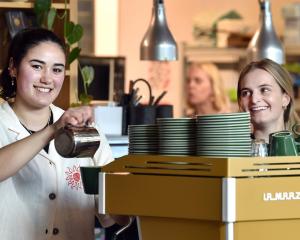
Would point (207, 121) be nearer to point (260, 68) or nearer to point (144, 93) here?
point (260, 68)

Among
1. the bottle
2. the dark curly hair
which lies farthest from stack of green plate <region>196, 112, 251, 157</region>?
the bottle

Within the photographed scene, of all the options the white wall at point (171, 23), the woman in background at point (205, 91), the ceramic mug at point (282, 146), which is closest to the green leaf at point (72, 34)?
A: the ceramic mug at point (282, 146)

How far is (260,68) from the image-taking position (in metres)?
2.75

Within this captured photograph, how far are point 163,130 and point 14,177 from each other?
0.61 metres

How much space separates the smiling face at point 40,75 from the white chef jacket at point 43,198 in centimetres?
8

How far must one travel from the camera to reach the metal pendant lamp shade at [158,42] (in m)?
4.50

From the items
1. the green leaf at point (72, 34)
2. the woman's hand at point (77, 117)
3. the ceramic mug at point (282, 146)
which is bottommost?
the ceramic mug at point (282, 146)

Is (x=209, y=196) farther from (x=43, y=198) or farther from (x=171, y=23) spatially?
(x=171, y=23)

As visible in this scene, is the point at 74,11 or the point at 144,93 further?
the point at 144,93

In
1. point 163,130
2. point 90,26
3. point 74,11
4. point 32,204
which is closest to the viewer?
point 163,130

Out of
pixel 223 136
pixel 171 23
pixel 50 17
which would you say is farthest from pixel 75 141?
pixel 171 23

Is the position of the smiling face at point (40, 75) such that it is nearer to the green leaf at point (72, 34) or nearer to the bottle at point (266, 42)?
the green leaf at point (72, 34)

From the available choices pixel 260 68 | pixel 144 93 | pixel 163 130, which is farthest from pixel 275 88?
pixel 144 93

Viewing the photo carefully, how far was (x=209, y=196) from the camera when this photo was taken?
6.05 feet
